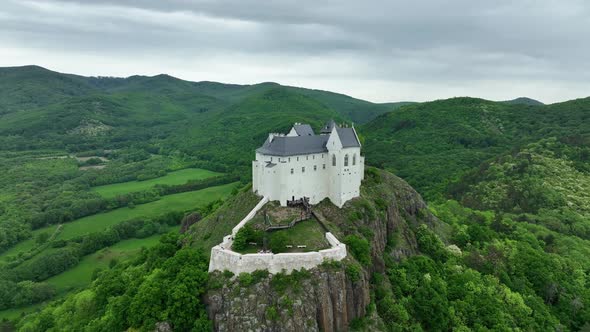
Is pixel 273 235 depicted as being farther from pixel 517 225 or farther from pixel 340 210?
pixel 517 225

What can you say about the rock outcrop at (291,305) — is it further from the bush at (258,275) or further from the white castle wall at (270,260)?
the white castle wall at (270,260)

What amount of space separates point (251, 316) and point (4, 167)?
687ft

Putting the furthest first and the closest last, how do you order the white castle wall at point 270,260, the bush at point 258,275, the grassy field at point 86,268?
1. the grassy field at point 86,268
2. the white castle wall at point 270,260
3. the bush at point 258,275

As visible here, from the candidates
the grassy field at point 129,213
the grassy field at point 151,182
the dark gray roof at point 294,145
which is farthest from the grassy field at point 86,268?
the dark gray roof at point 294,145

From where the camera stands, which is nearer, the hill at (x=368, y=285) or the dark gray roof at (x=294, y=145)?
the hill at (x=368, y=285)

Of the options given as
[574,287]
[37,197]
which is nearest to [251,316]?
[574,287]

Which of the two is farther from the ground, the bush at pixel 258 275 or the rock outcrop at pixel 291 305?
the bush at pixel 258 275

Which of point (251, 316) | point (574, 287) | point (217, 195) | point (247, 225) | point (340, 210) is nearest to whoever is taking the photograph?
point (251, 316)

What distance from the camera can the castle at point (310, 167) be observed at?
6028 cm

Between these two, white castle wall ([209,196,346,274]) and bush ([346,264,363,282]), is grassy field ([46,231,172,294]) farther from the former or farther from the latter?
bush ([346,264,363,282])

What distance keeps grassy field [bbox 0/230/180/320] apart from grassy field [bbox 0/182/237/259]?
18.0m

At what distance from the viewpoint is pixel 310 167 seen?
6309 centimetres

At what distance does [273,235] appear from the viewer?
5303 centimetres

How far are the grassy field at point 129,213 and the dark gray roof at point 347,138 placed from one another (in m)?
83.8
